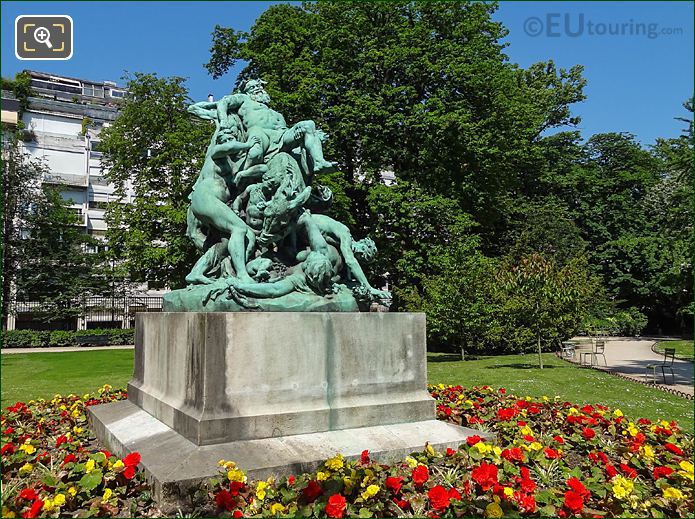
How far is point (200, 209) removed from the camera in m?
6.31

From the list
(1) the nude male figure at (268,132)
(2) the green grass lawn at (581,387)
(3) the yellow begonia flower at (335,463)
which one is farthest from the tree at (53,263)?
(3) the yellow begonia flower at (335,463)

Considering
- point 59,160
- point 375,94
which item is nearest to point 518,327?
point 375,94

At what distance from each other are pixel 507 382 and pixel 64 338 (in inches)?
1066

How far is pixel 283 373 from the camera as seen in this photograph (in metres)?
5.29

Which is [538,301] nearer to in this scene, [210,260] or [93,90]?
[210,260]

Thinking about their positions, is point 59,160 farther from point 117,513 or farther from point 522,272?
point 117,513

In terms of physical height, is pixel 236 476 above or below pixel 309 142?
below

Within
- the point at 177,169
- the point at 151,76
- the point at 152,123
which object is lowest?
the point at 177,169

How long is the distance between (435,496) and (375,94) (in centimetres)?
2131

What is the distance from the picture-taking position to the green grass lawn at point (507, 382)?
1059 cm

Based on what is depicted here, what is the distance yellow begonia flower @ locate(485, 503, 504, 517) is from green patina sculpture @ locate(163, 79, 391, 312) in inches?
99.6

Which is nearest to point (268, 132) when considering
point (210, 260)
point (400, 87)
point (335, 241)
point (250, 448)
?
point (335, 241)

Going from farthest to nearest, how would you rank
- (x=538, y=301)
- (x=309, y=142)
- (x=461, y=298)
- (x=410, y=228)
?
1. (x=410, y=228)
2. (x=461, y=298)
3. (x=538, y=301)
4. (x=309, y=142)

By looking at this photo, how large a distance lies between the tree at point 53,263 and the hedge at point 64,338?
3.11m
